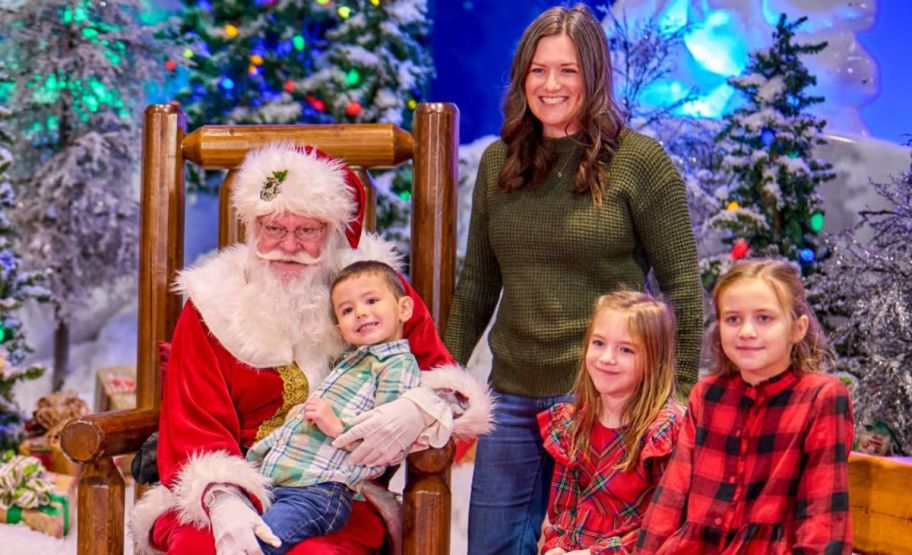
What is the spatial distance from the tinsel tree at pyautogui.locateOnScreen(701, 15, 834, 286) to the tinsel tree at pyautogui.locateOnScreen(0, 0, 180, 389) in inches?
131

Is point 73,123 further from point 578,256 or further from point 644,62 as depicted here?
point 578,256

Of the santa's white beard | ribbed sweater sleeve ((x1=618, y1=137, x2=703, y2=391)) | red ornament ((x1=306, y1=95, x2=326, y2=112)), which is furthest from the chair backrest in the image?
red ornament ((x1=306, y1=95, x2=326, y2=112))

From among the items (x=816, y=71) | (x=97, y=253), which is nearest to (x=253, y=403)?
(x=97, y=253)

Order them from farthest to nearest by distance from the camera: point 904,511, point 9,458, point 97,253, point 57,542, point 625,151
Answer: point 97,253
point 9,458
point 57,542
point 904,511
point 625,151

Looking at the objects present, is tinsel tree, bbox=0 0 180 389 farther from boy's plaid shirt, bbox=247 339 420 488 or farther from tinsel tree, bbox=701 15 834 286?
boy's plaid shirt, bbox=247 339 420 488

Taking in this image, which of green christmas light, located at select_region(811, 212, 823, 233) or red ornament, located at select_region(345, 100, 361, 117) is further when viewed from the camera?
red ornament, located at select_region(345, 100, 361, 117)

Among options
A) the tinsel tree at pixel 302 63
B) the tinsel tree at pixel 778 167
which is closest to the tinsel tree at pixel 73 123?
the tinsel tree at pixel 302 63

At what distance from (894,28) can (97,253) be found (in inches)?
184

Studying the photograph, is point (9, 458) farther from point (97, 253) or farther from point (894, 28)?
point (894, 28)

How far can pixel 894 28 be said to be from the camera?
551 centimetres

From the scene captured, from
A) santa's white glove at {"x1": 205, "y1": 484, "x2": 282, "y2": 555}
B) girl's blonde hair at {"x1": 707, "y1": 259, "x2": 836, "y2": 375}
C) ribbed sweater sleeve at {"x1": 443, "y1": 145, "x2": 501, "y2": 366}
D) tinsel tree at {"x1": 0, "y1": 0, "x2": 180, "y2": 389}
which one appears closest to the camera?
girl's blonde hair at {"x1": 707, "y1": 259, "x2": 836, "y2": 375}

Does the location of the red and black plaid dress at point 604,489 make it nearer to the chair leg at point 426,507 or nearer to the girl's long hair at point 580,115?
the chair leg at point 426,507

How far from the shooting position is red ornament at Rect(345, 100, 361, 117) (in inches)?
234

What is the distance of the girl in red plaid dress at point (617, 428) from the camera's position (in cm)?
213
